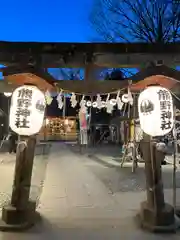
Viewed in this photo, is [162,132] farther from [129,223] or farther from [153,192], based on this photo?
[129,223]

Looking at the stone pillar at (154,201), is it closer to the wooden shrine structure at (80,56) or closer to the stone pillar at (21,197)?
the wooden shrine structure at (80,56)

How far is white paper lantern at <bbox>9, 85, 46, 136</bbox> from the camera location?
613 centimetres

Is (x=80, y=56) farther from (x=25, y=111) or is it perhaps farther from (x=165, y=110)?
(x=165, y=110)

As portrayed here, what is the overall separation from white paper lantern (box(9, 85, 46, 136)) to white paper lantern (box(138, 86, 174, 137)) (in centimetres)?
222

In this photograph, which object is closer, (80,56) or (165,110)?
(165,110)

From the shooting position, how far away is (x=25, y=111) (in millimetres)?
6141

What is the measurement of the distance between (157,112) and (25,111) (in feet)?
8.77

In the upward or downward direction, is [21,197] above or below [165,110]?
below

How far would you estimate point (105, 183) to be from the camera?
10.8 metres

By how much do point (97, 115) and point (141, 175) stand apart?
951 inches

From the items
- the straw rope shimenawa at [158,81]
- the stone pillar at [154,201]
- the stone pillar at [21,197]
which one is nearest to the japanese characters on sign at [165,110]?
the straw rope shimenawa at [158,81]

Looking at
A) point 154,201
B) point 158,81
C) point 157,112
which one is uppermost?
point 158,81

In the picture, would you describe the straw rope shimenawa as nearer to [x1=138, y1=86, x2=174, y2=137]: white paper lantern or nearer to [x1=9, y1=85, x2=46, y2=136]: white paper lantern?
[x1=138, y1=86, x2=174, y2=137]: white paper lantern

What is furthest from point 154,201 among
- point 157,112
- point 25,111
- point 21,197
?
point 25,111
